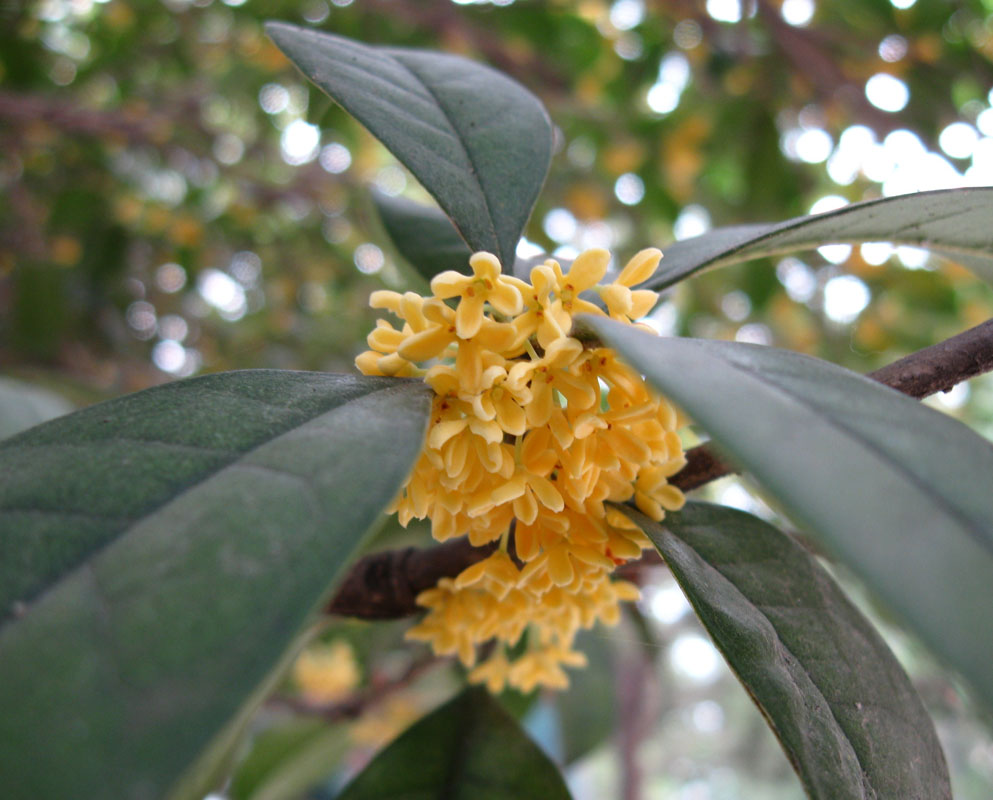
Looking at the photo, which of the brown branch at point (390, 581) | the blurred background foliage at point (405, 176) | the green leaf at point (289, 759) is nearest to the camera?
the brown branch at point (390, 581)

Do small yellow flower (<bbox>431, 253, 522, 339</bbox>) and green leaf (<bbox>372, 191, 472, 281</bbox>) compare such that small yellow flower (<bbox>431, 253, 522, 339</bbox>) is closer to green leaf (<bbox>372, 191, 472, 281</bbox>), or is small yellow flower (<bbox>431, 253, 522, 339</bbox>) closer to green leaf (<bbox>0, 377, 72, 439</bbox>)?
green leaf (<bbox>372, 191, 472, 281</bbox>)

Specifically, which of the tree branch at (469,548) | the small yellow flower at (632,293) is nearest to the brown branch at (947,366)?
the tree branch at (469,548)

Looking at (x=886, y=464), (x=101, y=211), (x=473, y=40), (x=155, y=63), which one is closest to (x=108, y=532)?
(x=886, y=464)

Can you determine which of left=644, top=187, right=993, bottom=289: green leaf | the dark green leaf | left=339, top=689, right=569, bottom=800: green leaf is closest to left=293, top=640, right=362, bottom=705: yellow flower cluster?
the dark green leaf

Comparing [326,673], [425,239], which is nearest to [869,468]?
[425,239]

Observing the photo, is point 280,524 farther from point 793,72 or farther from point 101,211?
point 101,211

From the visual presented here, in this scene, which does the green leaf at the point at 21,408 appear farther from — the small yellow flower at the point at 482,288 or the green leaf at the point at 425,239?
the small yellow flower at the point at 482,288
